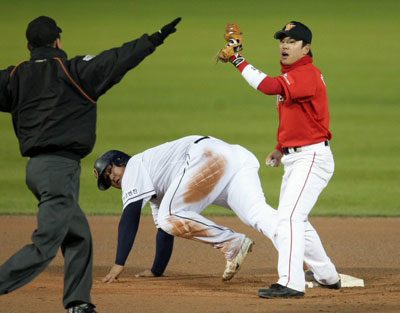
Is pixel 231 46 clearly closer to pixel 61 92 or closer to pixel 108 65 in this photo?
pixel 108 65

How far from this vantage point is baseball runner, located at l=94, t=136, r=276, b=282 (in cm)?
605

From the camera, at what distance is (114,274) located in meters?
6.11

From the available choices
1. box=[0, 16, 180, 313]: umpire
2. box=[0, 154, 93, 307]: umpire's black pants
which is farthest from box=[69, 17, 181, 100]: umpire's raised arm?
box=[0, 154, 93, 307]: umpire's black pants

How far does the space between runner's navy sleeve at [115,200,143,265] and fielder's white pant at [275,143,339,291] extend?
1087mm

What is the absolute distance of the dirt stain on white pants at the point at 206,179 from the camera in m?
6.19

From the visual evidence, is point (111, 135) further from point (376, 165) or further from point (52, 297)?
point (52, 297)

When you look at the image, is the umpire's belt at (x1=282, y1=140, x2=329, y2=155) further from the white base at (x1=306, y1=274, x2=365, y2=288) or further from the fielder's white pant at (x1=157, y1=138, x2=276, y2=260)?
the white base at (x1=306, y1=274, x2=365, y2=288)

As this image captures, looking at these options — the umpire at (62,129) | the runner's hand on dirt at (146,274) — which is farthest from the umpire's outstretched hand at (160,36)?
the runner's hand on dirt at (146,274)

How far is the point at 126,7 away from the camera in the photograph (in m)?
29.5

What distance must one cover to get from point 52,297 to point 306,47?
95.8 inches

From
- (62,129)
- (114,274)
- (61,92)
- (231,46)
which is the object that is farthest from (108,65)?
(114,274)

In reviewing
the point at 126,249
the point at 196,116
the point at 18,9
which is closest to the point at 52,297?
the point at 126,249

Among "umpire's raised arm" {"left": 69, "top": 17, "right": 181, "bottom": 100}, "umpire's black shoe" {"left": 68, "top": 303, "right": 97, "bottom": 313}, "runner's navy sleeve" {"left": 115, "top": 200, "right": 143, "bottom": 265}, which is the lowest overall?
"umpire's black shoe" {"left": 68, "top": 303, "right": 97, "bottom": 313}

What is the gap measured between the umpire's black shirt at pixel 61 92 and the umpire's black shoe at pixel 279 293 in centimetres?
161
